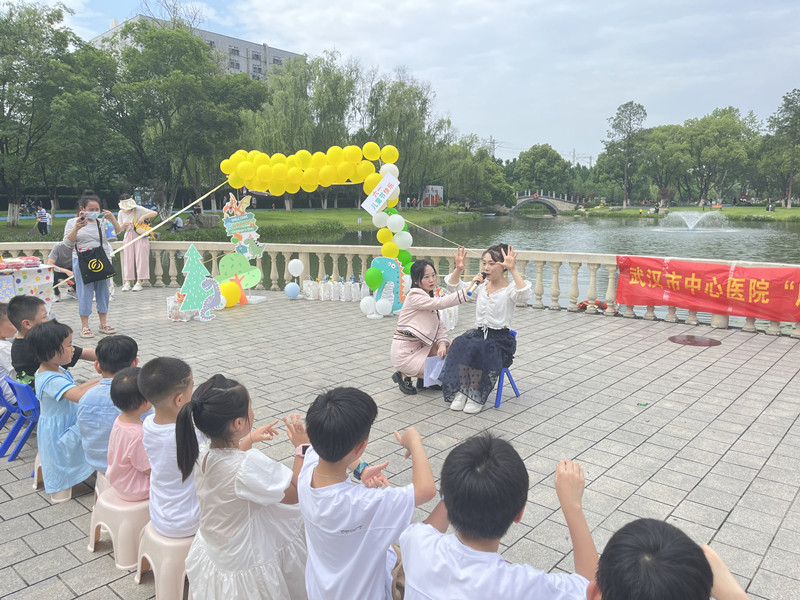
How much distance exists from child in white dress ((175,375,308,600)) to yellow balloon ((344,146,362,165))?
269 inches

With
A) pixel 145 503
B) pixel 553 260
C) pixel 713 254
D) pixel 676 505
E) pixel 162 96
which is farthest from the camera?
pixel 162 96

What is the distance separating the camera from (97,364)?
339cm

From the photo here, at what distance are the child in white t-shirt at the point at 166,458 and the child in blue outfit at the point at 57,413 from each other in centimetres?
109

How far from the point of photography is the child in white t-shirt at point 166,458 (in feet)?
8.46

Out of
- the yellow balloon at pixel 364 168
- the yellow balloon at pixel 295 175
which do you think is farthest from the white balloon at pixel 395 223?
the yellow balloon at pixel 295 175

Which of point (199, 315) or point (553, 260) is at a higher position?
point (553, 260)

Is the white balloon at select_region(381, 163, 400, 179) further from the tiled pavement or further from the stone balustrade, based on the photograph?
the tiled pavement

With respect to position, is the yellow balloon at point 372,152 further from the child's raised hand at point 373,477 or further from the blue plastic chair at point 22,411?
the child's raised hand at point 373,477

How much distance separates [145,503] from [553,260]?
7808mm

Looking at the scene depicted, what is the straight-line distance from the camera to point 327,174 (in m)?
8.80

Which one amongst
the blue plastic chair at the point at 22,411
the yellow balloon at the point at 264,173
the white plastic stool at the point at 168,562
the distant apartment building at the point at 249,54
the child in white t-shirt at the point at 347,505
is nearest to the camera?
the child in white t-shirt at the point at 347,505

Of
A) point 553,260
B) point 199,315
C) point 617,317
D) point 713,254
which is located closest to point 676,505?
point 617,317

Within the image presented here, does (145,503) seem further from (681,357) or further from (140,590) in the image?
(681,357)

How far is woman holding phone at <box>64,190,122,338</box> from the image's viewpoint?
714cm
